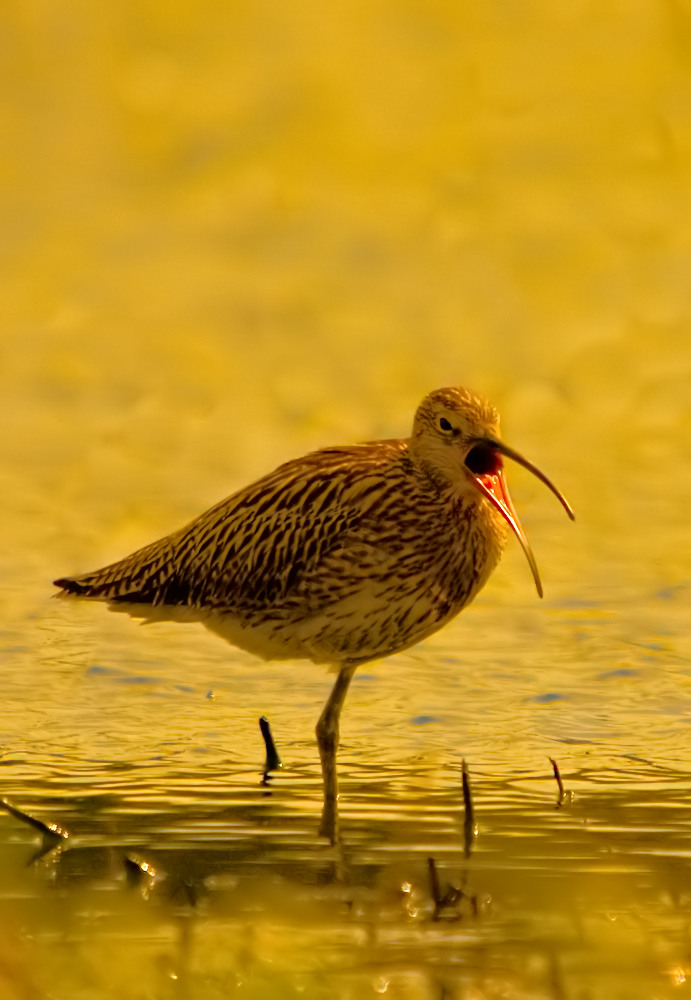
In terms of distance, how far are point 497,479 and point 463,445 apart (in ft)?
0.87

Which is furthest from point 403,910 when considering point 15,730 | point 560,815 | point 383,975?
point 15,730

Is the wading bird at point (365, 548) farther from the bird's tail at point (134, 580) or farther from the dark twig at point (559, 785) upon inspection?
the dark twig at point (559, 785)

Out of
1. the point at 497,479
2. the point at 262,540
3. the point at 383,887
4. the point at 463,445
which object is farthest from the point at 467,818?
the point at 262,540

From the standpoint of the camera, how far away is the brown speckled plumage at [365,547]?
352 inches

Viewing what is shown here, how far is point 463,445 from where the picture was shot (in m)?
9.05

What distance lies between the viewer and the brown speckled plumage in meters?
8.95

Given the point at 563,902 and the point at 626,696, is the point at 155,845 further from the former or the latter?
the point at 626,696

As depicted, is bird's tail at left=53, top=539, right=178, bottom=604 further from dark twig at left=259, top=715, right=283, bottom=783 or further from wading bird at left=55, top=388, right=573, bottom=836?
dark twig at left=259, top=715, right=283, bottom=783

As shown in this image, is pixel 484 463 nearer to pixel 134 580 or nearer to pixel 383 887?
pixel 134 580

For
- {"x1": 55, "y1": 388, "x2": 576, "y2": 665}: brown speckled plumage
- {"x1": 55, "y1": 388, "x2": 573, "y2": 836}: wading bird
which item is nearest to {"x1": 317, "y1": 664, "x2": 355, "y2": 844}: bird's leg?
{"x1": 55, "y1": 388, "x2": 573, "y2": 836}: wading bird

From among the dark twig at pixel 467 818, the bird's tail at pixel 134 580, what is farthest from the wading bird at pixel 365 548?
the dark twig at pixel 467 818

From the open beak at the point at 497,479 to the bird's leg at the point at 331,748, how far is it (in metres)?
0.79

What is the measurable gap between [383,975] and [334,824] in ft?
5.95

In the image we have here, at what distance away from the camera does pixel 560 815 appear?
8195 mm
